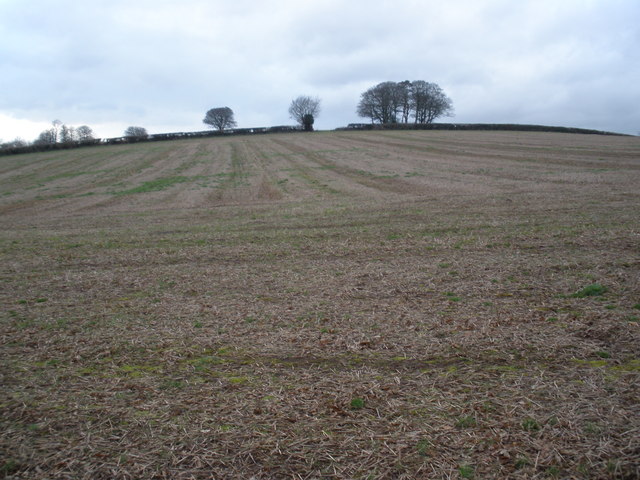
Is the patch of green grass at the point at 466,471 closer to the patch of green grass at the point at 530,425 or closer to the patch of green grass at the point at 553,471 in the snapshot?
the patch of green grass at the point at 553,471

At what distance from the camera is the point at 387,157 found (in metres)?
37.7

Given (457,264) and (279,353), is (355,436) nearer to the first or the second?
(279,353)

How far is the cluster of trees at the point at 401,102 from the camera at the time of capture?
97.4m

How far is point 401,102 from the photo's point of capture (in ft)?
322

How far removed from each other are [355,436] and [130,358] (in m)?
3.29

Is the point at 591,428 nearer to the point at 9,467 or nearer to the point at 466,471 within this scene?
the point at 466,471

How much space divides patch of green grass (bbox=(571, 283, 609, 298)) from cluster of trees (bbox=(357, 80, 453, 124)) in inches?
3822

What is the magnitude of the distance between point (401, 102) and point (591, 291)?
100m

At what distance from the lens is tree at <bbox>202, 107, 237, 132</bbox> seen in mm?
119812

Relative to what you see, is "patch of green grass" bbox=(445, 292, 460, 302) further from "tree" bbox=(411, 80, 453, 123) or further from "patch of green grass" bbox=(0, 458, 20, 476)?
"tree" bbox=(411, 80, 453, 123)

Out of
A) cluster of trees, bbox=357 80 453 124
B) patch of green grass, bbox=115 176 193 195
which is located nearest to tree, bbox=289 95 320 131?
cluster of trees, bbox=357 80 453 124

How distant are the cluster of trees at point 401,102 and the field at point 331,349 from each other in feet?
297

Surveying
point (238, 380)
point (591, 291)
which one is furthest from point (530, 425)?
point (591, 291)

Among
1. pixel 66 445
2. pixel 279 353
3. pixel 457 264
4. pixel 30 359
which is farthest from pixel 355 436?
pixel 457 264
